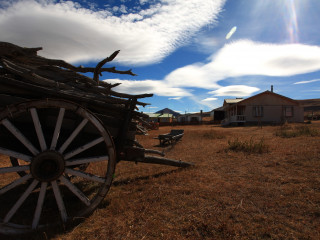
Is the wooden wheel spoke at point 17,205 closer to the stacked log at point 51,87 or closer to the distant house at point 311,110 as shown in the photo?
the stacked log at point 51,87

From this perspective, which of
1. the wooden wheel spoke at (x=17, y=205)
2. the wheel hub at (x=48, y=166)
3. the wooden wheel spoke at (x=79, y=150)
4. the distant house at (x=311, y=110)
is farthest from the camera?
the distant house at (x=311, y=110)

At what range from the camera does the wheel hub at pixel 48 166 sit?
2.36 meters

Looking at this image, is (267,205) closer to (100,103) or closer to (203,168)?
(203,168)

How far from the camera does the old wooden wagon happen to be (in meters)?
2.34

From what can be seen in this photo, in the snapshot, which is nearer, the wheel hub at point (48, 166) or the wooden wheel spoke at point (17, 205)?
the wooden wheel spoke at point (17, 205)

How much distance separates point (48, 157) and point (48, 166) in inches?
5.0

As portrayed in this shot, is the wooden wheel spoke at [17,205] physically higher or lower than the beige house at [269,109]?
lower

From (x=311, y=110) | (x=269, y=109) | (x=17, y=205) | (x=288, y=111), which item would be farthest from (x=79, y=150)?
(x=311, y=110)

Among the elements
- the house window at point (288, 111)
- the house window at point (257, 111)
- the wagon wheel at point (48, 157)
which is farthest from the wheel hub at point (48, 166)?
the house window at point (288, 111)

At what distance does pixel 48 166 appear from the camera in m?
2.44

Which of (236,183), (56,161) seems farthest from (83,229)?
(236,183)

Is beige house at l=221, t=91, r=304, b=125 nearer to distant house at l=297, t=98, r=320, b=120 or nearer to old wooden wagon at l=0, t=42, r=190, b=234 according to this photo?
distant house at l=297, t=98, r=320, b=120

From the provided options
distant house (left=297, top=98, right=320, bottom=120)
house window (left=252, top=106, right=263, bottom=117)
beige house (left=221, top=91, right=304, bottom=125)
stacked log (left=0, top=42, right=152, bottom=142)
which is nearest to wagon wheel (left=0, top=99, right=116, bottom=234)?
stacked log (left=0, top=42, right=152, bottom=142)

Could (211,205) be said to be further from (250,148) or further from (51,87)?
(250,148)
